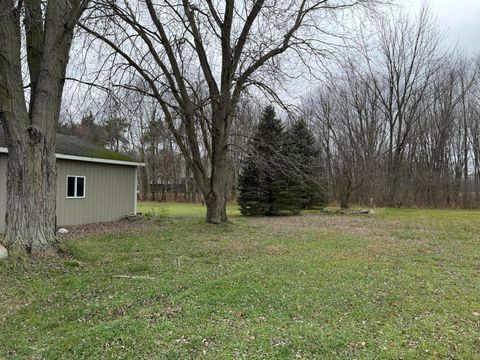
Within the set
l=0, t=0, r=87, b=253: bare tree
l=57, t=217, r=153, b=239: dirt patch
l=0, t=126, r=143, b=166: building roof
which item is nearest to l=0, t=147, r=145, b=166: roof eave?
l=0, t=126, r=143, b=166: building roof

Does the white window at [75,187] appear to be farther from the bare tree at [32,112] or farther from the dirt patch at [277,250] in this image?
the dirt patch at [277,250]

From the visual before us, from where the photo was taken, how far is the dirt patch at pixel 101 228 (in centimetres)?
1044

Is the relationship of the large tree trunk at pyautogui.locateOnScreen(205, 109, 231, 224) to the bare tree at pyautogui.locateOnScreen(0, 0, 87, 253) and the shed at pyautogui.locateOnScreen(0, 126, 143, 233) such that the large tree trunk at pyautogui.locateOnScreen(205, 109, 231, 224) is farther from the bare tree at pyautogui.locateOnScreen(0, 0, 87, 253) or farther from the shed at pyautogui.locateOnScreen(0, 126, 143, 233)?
the bare tree at pyautogui.locateOnScreen(0, 0, 87, 253)

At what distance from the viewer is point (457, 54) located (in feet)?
90.4

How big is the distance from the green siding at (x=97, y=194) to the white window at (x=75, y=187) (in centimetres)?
13

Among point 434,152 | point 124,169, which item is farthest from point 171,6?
point 434,152

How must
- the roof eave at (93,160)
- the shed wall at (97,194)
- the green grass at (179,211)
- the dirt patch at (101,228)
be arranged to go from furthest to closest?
the green grass at (179,211) → the shed wall at (97,194) → the roof eave at (93,160) → the dirt patch at (101,228)

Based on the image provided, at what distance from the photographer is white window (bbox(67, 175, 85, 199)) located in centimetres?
1266

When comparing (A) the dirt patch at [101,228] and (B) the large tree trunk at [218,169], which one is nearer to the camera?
(A) the dirt patch at [101,228]

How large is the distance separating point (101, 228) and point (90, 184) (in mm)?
2185

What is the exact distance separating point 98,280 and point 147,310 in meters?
1.71

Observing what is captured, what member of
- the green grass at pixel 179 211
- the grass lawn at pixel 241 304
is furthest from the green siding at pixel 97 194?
the grass lawn at pixel 241 304

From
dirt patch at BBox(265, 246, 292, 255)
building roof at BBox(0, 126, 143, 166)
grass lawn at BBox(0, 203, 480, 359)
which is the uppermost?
building roof at BBox(0, 126, 143, 166)

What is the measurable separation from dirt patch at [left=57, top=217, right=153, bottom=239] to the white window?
1.06 metres
